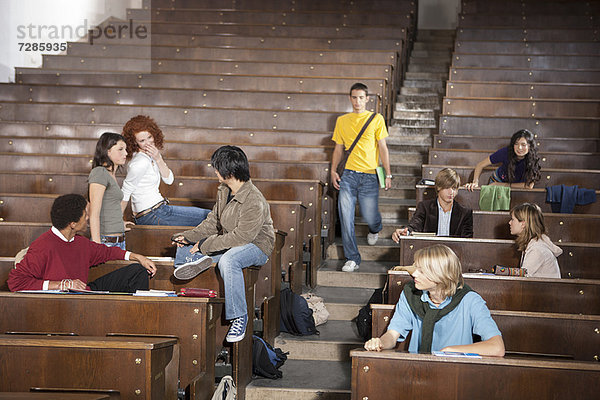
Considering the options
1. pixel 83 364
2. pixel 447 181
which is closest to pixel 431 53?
pixel 447 181

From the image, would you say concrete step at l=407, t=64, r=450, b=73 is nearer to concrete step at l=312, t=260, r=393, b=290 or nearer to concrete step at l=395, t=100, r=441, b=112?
concrete step at l=395, t=100, r=441, b=112

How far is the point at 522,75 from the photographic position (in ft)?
16.8

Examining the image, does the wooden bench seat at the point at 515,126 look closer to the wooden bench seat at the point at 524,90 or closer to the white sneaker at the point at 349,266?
the wooden bench seat at the point at 524,90

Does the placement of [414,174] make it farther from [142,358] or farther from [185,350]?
[142,358]

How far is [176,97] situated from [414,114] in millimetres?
1719

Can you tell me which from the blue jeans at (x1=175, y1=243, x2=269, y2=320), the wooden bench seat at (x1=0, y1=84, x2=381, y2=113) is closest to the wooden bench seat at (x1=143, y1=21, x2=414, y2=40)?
the wooden bench seat at (x1=0, y1=84, x2=381, y2=113)

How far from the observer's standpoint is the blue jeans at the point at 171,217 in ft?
10.4

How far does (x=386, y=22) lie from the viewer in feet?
19.3

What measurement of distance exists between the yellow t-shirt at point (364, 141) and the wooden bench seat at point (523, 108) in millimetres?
1108

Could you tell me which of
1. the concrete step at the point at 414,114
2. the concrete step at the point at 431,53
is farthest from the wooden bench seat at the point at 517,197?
the concrete step at the point at 431,53

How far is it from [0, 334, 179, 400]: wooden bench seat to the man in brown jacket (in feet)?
1.95

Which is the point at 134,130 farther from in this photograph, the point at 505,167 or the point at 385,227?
the point at 505,167

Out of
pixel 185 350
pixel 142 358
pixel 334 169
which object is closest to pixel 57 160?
pixel 334 169

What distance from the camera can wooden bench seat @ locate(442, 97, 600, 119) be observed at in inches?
182
